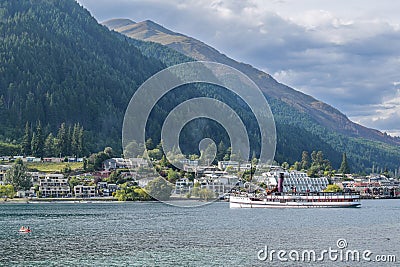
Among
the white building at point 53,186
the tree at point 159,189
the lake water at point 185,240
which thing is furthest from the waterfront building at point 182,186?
the lake water at point 185,240

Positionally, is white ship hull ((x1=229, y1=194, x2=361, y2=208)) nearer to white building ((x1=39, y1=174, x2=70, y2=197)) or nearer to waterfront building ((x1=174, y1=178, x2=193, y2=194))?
Answer: waterfront building ((x1=174, y1=178, x2=193, y2=194))

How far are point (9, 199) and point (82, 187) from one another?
20.0m

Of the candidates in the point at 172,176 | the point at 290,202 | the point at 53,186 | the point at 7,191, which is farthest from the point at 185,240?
the point at 53,186

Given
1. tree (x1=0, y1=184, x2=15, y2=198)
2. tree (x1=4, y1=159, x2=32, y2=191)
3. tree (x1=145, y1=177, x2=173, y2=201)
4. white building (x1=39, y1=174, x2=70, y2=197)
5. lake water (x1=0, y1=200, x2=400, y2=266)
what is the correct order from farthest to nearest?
tree (x1=4, y1=159, x2=32, y2=191), white building (x1=39, y1=174, x2=70, y2=197), tree (x1=0, y1=184, x2=15, y2=198), tree (x1=145, y1=177, x2=173, y2=201), lake water (x1=0, y1=200, x2=400, y2=266)

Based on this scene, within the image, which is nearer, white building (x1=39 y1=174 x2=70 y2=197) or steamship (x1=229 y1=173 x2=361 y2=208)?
steamship (x1=229 y1=173 x2=361 y2=208)

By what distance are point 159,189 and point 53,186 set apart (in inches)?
1268

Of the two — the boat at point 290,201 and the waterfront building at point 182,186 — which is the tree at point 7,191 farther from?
the boat at point 290,201

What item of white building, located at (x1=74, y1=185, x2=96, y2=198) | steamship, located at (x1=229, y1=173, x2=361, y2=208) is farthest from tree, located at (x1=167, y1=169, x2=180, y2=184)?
steamship, located at (x1=229, y1=173, x2=361, y2=208)

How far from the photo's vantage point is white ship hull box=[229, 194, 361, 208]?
15225cm

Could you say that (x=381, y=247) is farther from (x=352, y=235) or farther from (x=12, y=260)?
(x=12, y=260)

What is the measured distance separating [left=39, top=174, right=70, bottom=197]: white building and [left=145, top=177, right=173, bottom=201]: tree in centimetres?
2403

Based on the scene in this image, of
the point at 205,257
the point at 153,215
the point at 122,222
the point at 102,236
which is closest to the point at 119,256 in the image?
the point at 205,257

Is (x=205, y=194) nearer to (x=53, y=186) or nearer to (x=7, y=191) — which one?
(x=53, y=186)

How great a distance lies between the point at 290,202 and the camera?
15275cm
